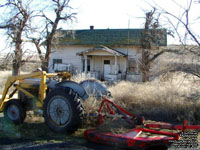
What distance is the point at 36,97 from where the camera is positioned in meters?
7.62

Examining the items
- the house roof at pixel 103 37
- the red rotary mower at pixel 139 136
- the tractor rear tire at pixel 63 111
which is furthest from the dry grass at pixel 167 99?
the house roof at pixel 103 37

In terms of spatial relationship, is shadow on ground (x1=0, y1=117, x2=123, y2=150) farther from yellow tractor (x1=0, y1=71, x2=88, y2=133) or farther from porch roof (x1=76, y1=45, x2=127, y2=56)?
porch roof (x1=76, y1=45, x2=127, y2=56)

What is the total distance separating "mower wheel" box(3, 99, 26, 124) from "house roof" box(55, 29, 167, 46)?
16.2 metres

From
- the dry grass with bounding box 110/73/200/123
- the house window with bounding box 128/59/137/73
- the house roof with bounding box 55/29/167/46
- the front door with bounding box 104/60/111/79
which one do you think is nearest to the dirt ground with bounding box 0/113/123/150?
the dry grass with bounding box 110/73/200/123

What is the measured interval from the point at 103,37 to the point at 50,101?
20.4 metres

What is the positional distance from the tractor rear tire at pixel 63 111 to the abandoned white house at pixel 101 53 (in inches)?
626

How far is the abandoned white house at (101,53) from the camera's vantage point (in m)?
23.6

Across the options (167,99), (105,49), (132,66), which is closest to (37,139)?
(167,99)

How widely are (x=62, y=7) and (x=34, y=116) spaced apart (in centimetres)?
1587

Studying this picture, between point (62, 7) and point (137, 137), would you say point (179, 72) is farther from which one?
point (62, 7)

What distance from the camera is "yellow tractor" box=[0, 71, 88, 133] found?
625 centimetres

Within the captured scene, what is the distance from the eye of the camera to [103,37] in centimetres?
2634

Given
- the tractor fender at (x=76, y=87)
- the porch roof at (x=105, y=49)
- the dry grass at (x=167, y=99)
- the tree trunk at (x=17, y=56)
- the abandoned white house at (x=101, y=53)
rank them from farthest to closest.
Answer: the abandoned white house at (x=101, y=53) → the porch roof at (x=105, y=49) → the tree trunk at (x=17, y=56) → the dry grass at (x=167, y=99) → the tractor fender at (x=76, y=87)

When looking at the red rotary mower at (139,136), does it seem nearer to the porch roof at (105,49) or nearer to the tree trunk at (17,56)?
the tree trunk at (17,56)
